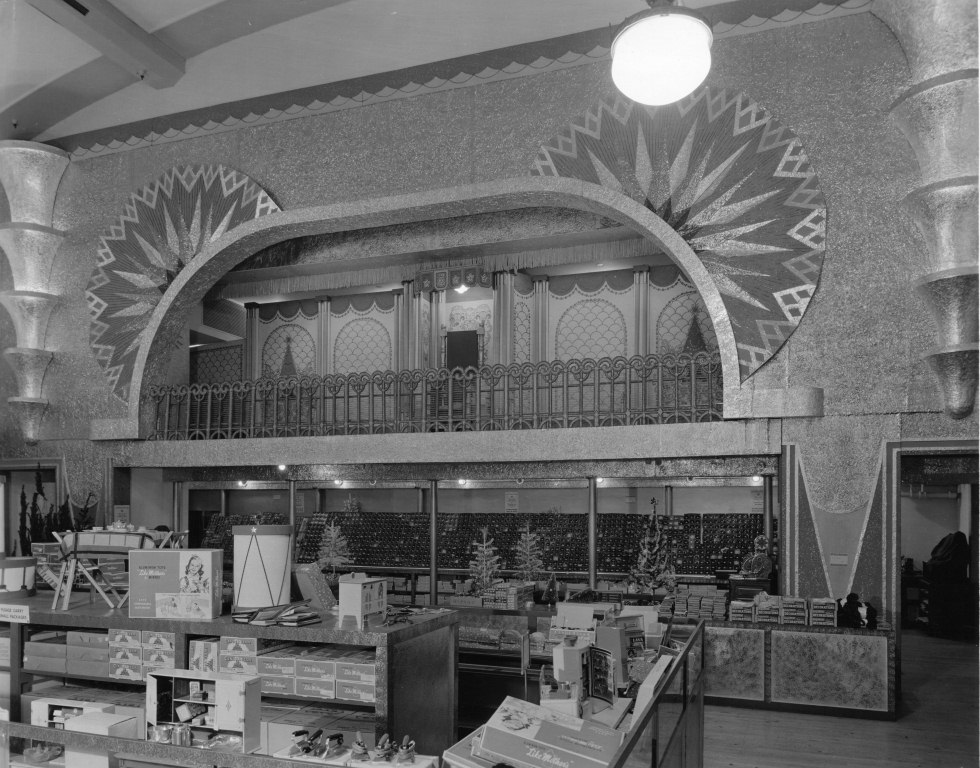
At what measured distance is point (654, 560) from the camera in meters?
9.09

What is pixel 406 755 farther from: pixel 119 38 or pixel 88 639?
pixel 119 38

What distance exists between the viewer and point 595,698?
383 cm

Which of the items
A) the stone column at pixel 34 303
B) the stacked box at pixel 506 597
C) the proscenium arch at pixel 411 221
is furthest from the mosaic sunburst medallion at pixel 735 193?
the stone column at pixel 34 303

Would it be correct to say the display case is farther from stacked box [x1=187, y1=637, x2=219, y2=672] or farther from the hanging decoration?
the hanging decoration

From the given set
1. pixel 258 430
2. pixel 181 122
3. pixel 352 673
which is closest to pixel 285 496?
pixel 258 430

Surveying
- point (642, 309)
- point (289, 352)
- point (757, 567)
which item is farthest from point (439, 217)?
point (757, 567)

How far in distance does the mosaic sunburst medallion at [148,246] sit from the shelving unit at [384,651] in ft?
18.8

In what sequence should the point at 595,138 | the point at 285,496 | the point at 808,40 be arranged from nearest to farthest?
the point at 808,40, the point at 595,138, the point at 285,496

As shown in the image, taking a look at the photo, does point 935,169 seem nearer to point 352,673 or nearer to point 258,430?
point 352,673

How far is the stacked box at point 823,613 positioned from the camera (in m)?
7.10

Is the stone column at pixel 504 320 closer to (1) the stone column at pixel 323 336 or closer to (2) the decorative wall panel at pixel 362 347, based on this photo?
(2) the decorative wall panel at pixel 362 347

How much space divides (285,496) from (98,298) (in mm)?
3665

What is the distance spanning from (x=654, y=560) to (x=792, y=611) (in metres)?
2.04

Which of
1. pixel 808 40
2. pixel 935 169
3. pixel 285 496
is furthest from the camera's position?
pixel 285 496
